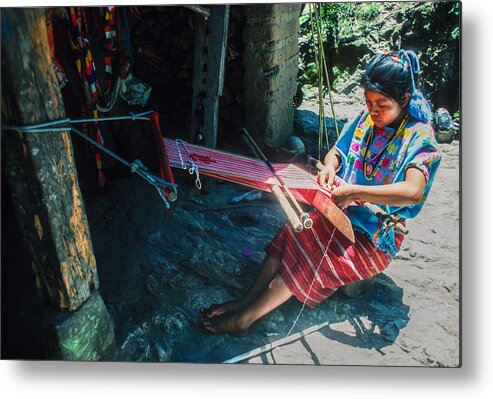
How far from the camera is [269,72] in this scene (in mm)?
2971

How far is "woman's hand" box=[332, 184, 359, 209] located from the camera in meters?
2.52

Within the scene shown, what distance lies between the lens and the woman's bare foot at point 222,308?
2783 mm

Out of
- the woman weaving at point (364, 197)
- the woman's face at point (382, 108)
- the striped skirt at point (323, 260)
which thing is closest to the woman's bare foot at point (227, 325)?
the woman weaving at point (364, 197)

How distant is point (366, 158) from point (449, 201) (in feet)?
1.47

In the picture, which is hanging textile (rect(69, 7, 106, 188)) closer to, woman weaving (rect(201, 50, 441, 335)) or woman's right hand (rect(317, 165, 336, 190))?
woman weaving (rect(201, 50, 441, 335))

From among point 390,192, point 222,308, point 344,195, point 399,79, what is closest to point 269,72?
point 399,79

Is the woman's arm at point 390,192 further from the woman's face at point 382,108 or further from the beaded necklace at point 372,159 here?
the woman's face at point 382,108

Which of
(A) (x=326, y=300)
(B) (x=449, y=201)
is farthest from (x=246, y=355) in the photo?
(B) (x=449, y=201)

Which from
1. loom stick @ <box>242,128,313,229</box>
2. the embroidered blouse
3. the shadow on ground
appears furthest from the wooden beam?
the embroidered blouse

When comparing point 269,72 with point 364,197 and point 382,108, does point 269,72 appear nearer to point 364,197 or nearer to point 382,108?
point 382,108

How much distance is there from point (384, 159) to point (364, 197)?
8.1 inches

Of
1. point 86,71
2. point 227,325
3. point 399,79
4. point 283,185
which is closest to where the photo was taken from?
point 399,79

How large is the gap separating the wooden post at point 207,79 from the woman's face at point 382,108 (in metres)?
0.88

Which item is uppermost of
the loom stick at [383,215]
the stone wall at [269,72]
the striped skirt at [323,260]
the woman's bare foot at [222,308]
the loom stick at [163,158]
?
the stone wall at [269,72]
